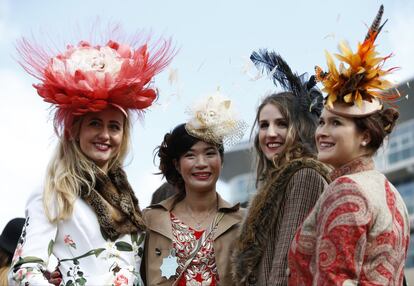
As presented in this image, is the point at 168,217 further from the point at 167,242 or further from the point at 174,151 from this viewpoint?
the point at 174,151

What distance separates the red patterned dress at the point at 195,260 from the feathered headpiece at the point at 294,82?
1028 mm


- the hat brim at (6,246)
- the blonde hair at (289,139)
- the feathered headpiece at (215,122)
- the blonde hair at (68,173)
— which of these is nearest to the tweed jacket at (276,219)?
the blonde hair at (289,139)

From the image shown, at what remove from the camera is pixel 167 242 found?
5.56 meters

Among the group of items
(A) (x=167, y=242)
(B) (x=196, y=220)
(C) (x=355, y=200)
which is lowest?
(A) (x=167, y=242)

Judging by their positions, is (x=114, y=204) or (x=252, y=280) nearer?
(x=252, y=280)

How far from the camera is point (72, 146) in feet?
17.0

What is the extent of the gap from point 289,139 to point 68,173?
1.33 meters

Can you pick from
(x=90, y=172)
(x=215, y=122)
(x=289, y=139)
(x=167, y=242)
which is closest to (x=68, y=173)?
(x=90, y=172)

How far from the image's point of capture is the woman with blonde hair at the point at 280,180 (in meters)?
4.83

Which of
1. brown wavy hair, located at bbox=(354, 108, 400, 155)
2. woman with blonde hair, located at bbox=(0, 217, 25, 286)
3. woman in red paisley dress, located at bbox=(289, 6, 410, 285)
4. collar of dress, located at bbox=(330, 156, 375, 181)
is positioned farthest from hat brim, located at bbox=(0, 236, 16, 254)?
brown wavy hair, located at bbox=(354, 108, 400, 155)

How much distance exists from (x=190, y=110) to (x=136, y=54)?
73 cm

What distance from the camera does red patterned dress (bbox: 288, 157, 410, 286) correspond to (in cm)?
394

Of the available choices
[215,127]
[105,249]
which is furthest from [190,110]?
[105,249]

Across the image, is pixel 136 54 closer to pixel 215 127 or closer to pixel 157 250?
pixel 215 127
